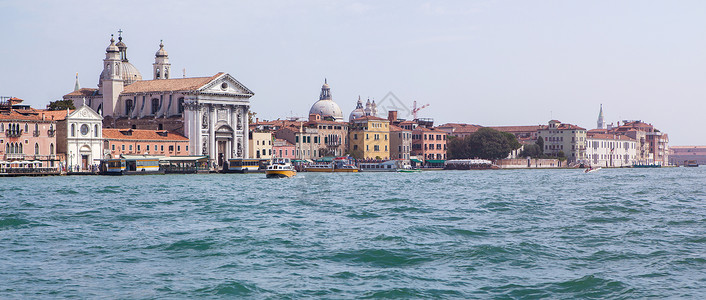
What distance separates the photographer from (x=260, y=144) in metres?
76.4

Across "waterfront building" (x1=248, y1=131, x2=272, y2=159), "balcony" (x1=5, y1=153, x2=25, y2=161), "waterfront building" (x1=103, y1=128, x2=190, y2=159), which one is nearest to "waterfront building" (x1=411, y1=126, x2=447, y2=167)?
"waterfront building" (x1=248, y1=131, x2=272, y2=159)

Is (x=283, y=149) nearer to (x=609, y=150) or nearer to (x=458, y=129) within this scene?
(x=458, y=129)

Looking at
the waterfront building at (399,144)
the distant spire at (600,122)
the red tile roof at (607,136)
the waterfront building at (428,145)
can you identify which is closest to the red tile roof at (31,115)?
the waterfront building at (399,144)

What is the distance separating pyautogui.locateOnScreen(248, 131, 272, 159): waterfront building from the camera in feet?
249

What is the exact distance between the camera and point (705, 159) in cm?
19912

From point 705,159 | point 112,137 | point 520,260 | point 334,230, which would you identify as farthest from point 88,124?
point 705,159

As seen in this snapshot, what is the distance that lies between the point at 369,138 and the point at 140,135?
94.5 ft

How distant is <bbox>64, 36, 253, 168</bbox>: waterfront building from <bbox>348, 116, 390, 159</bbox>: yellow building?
17529 mm

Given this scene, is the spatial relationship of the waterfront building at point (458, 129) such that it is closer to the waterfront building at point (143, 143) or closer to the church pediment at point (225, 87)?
the church pediment at point (225, 87)

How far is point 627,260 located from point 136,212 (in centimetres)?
1443

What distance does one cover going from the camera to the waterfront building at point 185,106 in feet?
228

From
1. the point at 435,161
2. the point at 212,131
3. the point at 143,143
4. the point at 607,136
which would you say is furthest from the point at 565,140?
the point at 143,143

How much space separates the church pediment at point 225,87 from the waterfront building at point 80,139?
10421 mm

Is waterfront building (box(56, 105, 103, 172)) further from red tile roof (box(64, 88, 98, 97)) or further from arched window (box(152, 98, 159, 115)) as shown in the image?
red tile roof (box(64, 88, 98, 97))
